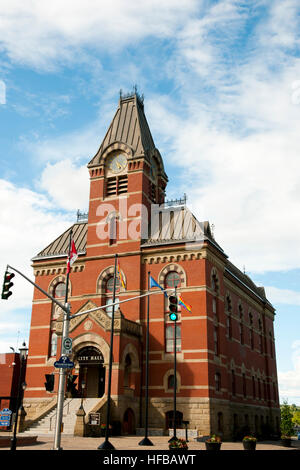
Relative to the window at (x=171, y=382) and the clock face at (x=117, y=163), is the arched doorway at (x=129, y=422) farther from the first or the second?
the clock face at (x=117, y=163)

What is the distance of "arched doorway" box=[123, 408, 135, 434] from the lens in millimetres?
35906

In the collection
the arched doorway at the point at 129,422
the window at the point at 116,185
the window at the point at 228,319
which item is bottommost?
the arched doorway at the point at 129,422

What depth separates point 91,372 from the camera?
4034cm

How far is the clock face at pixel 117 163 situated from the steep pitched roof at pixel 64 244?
697 cm

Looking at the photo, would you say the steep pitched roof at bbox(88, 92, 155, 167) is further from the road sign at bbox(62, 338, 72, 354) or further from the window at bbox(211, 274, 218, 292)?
the road sign at bbox(62, 338, 72, 354)

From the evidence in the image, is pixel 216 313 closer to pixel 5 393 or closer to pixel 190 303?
pixel 190 303

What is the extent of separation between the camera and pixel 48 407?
35.7m

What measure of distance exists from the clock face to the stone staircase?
21.3 meters

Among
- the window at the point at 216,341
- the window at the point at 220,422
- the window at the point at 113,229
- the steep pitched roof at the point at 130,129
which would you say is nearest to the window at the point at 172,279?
the window at the point at 216,341

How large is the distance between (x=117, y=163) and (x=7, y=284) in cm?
2870

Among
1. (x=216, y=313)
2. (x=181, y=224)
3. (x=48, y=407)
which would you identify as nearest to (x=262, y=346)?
(x=216, y=313)

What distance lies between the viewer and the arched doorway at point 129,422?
35906mm

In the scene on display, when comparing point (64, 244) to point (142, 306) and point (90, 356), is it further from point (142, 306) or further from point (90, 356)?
point (90, 356)

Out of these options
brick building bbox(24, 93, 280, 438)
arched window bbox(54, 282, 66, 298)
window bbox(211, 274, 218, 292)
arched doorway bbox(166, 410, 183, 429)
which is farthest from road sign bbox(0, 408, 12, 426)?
window bbox(211, 274, 218, 292)
